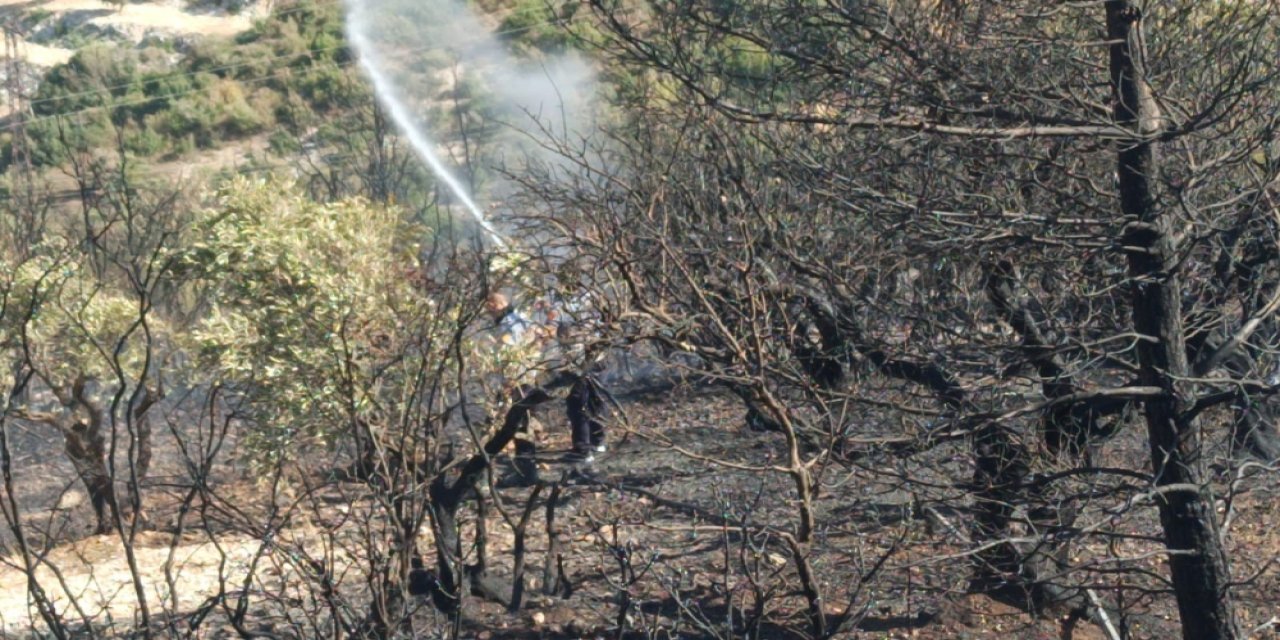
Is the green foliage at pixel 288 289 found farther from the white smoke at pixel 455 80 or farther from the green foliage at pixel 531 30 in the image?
the green foliage at pixel 531 30

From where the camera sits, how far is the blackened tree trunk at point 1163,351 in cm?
546

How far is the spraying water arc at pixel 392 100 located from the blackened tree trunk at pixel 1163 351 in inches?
767

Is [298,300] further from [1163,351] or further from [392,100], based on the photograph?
[392,100]

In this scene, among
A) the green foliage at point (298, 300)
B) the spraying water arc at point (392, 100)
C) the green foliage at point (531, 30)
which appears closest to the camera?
the green foliage at point (298, 300)

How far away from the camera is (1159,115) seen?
224 inches

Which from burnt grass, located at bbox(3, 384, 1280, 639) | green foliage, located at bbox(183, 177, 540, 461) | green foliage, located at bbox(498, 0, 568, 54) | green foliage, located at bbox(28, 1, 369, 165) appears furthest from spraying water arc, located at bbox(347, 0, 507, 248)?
green foliage, located at bbox(183, 177, 540, 461)

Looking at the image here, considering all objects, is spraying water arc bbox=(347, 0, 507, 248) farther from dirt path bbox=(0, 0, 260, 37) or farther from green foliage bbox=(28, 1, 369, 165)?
dirt path bbox=(0, 0, 260, 37)

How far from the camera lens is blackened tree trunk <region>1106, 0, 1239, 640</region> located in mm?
5457

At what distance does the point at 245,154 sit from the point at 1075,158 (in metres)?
34.5

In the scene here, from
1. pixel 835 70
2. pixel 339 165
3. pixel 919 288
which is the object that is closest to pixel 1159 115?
pixel 835 70

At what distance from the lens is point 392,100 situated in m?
39.1

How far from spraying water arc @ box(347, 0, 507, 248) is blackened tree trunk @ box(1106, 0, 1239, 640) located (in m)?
19.5

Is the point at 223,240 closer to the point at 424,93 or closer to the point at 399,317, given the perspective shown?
the point at 399,317

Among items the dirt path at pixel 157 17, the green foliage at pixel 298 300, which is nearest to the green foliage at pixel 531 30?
the dirt path at pixel 157 17
